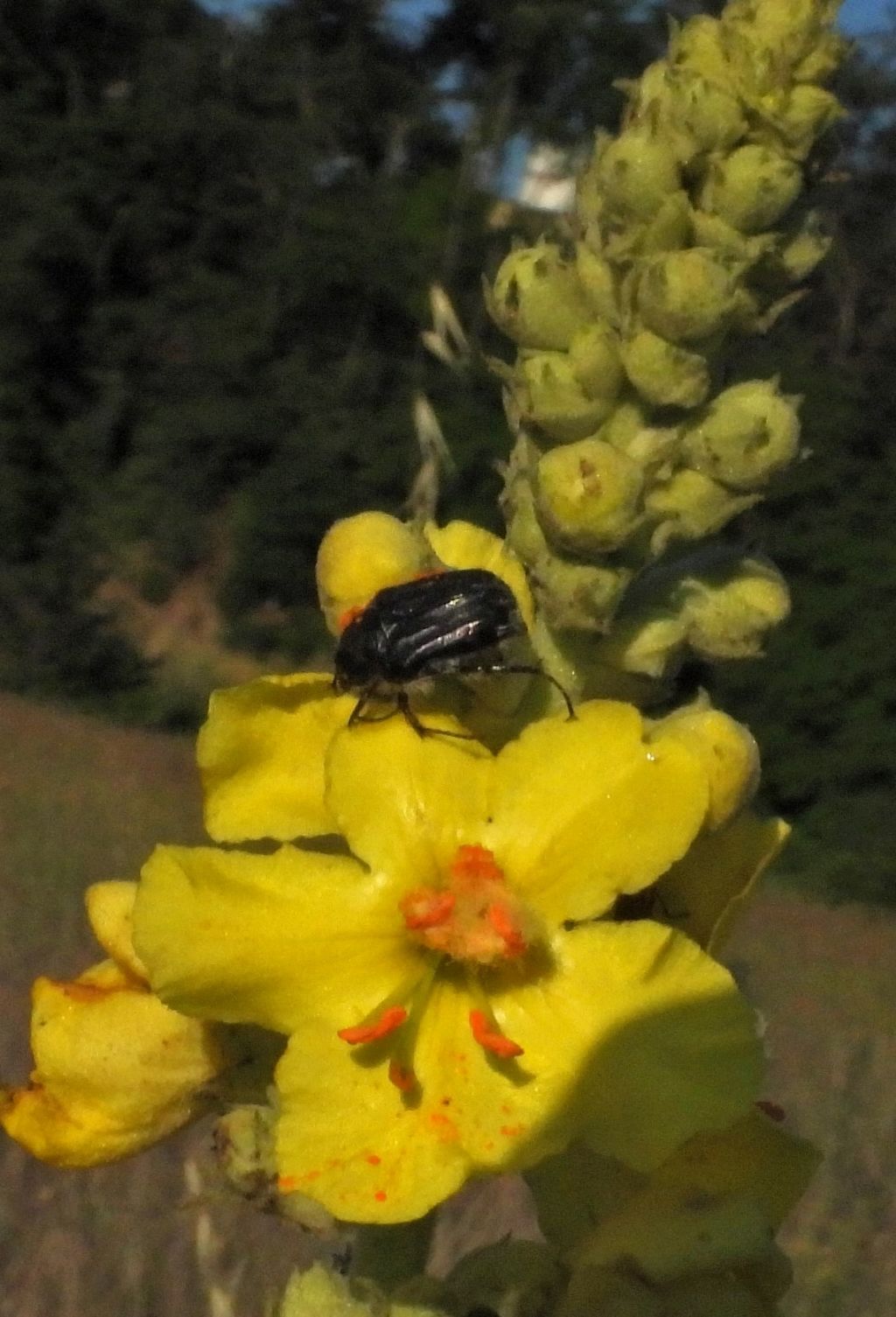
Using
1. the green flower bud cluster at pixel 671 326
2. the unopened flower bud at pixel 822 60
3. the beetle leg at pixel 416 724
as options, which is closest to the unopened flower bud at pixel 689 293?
the green flower bud cluster at pixel 671 326

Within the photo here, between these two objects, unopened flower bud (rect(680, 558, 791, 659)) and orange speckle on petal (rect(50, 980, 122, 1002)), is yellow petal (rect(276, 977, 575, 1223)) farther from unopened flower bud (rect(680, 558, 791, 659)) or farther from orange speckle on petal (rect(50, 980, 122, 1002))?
unopened flower bud (rect(680, 558, 791, 659))

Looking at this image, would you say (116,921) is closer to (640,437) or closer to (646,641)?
(646,641)

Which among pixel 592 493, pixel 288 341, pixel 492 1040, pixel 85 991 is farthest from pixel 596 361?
pixel 288 341

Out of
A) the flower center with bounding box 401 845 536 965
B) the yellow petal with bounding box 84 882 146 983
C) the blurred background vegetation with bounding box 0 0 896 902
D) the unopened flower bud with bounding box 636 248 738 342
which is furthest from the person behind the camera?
the blurred background vegetation with bounding box 0 0 896 902

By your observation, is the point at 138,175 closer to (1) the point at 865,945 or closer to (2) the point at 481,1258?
(1) the point at 865,945

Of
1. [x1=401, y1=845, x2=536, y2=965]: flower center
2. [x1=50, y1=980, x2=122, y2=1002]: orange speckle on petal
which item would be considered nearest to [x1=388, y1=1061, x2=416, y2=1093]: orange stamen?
[x1=401, y1=845, x2=536, y2=965]: flower center

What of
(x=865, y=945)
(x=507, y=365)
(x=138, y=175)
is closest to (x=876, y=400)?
(x=865, y=945)

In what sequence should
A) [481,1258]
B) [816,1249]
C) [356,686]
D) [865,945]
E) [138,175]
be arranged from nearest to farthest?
[356,686] → [481,1258] → [816,1249] → [865,945] → [138,175]
